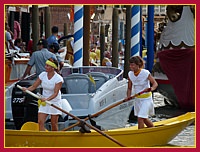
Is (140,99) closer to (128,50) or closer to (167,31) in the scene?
(167,31)

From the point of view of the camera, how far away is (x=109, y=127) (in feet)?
31.0

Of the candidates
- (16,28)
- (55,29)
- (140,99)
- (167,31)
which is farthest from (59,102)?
(16,28)

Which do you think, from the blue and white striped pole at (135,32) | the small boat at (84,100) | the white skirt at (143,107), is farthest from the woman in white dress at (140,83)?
the blue and white striped pole at (135,32)

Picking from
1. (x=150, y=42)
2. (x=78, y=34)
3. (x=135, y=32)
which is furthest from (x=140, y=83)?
(x=150, y=42)

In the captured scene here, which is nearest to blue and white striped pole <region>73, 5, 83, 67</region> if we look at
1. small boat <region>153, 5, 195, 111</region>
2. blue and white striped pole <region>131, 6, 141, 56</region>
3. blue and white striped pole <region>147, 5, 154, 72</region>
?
blue and white striped pole <region>131, 6, 141, 56</region>

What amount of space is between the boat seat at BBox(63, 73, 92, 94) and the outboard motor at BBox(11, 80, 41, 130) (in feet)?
2.30

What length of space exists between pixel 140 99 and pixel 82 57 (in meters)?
3.82

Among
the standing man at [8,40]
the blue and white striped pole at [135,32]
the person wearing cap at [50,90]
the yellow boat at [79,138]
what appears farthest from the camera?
the standing man at [8,40]

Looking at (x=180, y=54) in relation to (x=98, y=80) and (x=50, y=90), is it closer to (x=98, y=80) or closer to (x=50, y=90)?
(x=98, y=80)

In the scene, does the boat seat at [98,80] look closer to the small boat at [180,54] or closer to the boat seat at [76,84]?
the boat seat at [76,84]

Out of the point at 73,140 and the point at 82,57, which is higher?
the point at 82,57

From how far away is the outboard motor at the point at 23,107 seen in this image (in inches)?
351

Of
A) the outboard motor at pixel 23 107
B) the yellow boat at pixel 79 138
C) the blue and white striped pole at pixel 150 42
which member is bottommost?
the yellow boat at pixel 79 138

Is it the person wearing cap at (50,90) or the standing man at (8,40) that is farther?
the standing man at (8,40)
